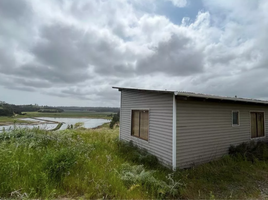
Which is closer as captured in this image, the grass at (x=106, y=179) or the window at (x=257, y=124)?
the grass at (x=106, y=179)

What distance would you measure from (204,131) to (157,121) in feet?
5.99

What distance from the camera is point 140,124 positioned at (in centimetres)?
652

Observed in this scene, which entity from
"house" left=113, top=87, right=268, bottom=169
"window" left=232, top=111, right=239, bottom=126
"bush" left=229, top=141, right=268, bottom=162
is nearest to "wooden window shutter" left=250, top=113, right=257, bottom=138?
"house" left=113, top=87, right=268, bottom=169

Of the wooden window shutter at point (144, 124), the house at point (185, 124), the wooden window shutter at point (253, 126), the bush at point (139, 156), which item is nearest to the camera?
the house at point (185, 124)

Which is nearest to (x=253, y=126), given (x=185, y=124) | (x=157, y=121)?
(x=185, y=124)

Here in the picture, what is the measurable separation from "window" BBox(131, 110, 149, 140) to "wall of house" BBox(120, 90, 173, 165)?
195mm

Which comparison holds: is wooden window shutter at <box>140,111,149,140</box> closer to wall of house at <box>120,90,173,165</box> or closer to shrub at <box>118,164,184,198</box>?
wall of house at <box>120,90,173,165</box>

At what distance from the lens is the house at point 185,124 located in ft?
15.8

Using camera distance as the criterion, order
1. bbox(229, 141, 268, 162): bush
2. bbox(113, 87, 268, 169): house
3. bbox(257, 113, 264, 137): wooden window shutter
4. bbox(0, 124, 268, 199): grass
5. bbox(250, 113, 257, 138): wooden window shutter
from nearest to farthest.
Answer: bbox(0, 124, 268, 199): grass < bbox(113, 87, 268, 169): house < bbox(229, 141, 268, 162): bush < bbox(250, 113, 257, 138): wooden window shutter < bbox(257, 113, 264, 137): wooden window shutter

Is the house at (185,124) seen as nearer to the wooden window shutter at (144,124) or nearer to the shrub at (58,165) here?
the wooden window shutter at (144,124)

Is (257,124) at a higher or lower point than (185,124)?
lower

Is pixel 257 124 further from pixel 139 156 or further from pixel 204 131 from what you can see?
pixel 139 156

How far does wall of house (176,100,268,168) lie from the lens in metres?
4.91

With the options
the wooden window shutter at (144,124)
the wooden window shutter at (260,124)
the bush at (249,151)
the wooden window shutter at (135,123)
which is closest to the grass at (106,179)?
the bush at (249,151)
